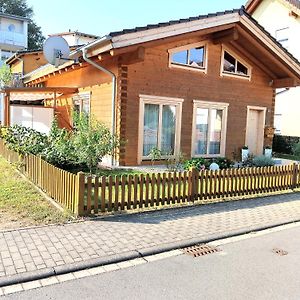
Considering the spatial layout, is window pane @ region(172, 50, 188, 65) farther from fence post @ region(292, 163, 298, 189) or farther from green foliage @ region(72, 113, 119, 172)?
fence post @ region(292, 163, 298, 189)

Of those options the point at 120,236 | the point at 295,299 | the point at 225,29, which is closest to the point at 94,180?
the point at 120,236

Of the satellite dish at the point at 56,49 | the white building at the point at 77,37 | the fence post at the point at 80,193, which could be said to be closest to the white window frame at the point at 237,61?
the satellite dish at the point at 56,49

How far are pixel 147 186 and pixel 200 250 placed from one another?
2.11 metres

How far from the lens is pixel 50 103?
18688 mm

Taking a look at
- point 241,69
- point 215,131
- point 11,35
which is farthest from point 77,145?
point 11,35

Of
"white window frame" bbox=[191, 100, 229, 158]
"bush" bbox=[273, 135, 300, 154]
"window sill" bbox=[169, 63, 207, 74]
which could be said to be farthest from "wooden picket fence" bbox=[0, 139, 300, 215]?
"bush" bbox=[273, 135, 300, 154]

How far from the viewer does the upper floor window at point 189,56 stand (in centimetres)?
1300

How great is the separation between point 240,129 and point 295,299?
466 inches

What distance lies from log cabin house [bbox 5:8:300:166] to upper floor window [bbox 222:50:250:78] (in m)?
0.04

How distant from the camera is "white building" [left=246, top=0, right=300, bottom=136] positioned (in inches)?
969

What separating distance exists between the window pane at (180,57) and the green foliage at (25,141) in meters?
5.63

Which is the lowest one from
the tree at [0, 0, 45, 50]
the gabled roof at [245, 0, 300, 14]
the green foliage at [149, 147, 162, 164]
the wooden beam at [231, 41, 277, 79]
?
the green foliage at [149, 147, 162, 164]

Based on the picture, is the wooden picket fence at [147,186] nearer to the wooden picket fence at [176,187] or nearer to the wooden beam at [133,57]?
the wooden picket fence at [176,187]

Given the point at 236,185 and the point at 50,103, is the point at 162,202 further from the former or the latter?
the point at 50,103
